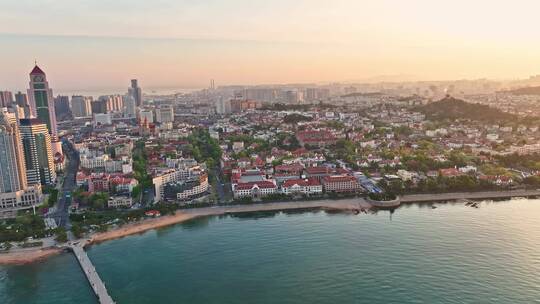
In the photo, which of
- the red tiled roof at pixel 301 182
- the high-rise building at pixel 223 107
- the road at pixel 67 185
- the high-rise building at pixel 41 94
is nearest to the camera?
the road at pixel 67 185

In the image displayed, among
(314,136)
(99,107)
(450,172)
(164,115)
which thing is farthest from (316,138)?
(99,107)

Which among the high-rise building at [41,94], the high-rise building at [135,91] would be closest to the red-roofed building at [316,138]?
the high-rise building at [41,94]

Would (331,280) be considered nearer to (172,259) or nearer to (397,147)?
(172,259)

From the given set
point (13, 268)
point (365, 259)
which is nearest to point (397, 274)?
point (365, 259)

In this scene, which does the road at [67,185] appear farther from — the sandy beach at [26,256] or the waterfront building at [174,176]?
the waterfront building at [174,176]

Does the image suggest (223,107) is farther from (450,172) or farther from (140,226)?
(140,226)

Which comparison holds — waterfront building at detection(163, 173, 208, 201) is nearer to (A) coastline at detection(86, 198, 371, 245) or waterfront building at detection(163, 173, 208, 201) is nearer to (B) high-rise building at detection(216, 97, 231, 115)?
(A) coastline at detection(86, 198, 371, 245)
